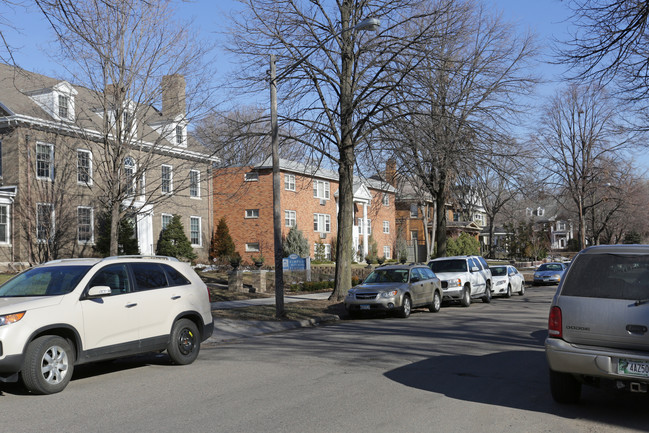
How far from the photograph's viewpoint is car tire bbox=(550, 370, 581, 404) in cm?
685

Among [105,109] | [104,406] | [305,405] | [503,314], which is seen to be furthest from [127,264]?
[503,314]

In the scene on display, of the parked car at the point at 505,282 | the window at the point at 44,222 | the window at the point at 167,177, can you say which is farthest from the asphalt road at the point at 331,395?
the window at the point at 44,222

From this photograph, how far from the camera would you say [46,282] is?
29.3 feet

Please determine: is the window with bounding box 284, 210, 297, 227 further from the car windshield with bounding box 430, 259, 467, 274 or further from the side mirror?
the side mirror

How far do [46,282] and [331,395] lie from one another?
440 centimetres

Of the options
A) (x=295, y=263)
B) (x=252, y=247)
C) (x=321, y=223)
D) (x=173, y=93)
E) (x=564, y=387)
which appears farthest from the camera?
(x=321, y=223)

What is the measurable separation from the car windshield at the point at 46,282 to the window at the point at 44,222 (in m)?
20.0

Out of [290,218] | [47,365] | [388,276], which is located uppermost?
[290,218]

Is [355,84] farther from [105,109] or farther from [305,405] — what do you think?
[305,405]

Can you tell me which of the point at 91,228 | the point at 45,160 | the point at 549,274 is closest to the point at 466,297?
the point at 549,274

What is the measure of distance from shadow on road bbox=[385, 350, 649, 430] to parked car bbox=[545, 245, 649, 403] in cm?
42

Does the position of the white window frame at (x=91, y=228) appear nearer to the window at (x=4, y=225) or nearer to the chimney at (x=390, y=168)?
the window at (x=4, y=225)

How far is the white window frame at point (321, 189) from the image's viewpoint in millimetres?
47094

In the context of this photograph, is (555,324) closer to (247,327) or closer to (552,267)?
(247,327)
